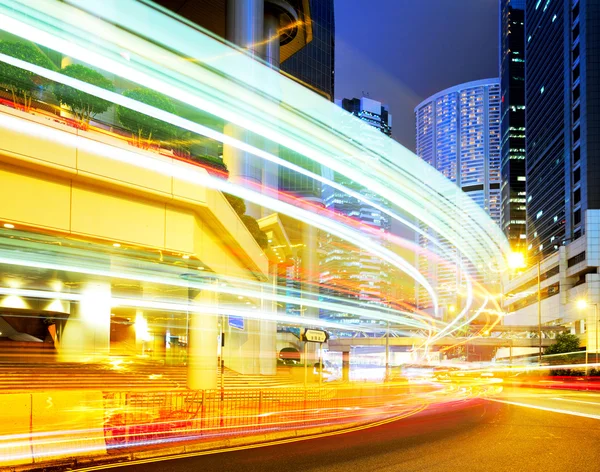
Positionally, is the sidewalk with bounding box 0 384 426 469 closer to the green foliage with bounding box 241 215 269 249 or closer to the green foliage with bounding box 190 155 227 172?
the green foliage with bounding box 190 155 227 172

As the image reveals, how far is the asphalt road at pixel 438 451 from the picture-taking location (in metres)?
10.6

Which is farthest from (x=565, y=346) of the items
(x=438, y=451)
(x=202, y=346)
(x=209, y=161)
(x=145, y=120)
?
(x=438, y=451)

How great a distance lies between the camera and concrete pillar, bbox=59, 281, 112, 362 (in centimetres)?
2480

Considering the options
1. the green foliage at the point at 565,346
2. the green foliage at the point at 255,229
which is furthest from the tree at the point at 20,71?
the green foliage at the point at 565,346

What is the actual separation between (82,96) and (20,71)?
2.27 meters

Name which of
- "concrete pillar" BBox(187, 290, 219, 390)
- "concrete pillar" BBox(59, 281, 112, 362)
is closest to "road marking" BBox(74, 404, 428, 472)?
"concrete pillar" BBox(187, 290, 219, 390)

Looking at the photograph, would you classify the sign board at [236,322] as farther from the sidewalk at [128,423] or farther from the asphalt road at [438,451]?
the asphalt road at [438,451]

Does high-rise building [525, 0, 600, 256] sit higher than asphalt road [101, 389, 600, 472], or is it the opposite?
high-rise building [525, 0, 600, 256]

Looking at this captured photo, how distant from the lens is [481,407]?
23.5 metres

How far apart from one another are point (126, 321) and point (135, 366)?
6.90 ft

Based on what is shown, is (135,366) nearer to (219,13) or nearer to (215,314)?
(215,314)

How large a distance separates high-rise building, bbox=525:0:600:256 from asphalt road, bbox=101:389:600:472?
9112 centimetres

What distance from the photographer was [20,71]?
53.1 feet

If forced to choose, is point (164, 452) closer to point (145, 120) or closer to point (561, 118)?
point (145, 120)
